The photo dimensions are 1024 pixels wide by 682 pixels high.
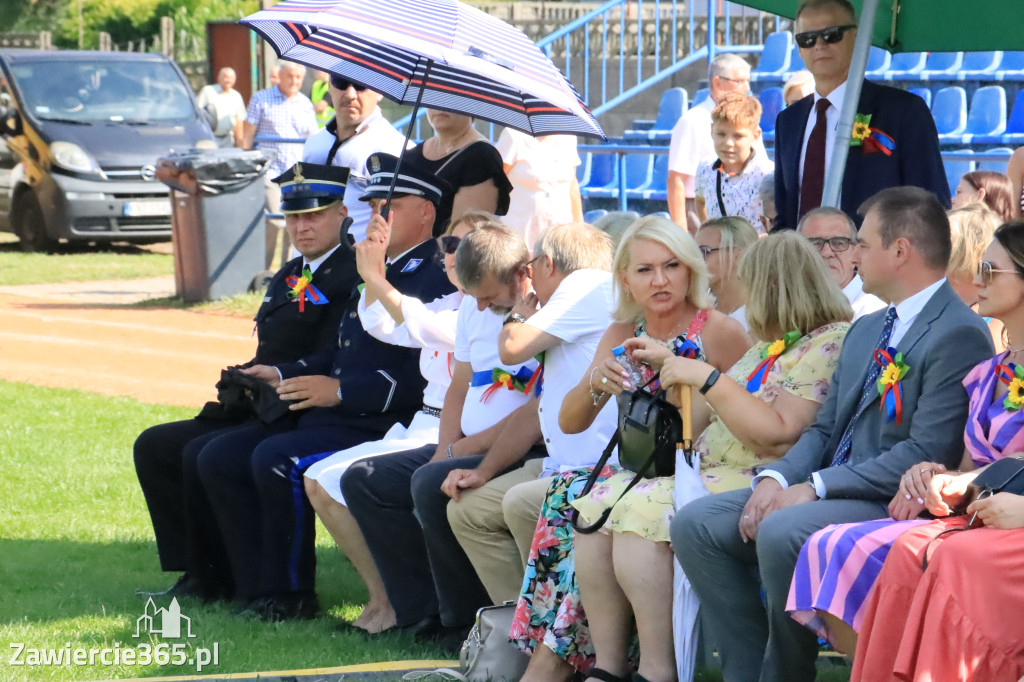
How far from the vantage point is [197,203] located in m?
13.2

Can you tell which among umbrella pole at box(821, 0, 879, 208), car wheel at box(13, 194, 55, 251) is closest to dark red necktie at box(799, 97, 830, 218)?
umbrella pole at box(821, 0, 879, 208)

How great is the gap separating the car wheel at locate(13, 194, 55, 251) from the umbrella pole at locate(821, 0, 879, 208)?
14334 mm

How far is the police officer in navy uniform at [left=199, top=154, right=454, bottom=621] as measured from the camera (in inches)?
217

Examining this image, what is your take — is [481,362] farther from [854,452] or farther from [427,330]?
[854,452]

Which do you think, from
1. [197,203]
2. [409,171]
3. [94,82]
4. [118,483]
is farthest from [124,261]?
[409,171]

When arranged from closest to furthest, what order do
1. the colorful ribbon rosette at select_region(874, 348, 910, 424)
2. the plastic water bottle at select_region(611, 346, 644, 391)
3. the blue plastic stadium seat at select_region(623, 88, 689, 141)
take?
the colorful ribbon rosette at select_region(874, 348, 910, 424) < the plastic water bottle at select_region(611, 346, 644, 391) < the blue plastic stadium seat at select_region(623, 88, 689, 141)

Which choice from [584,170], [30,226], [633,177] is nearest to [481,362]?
[633,177]

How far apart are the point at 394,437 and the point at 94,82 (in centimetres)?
1383

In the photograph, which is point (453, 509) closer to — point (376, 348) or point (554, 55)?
point (376, 348)

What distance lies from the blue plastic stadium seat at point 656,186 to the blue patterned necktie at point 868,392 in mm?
7430

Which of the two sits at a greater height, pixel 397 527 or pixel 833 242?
pixel 833 242

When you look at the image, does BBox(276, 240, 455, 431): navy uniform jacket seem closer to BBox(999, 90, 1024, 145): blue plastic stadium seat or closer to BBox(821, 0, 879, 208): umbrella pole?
BBox(821, 0, 879, 208): umbrella pole

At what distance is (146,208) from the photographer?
1738 centimetres

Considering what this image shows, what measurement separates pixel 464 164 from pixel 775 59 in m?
7.97
